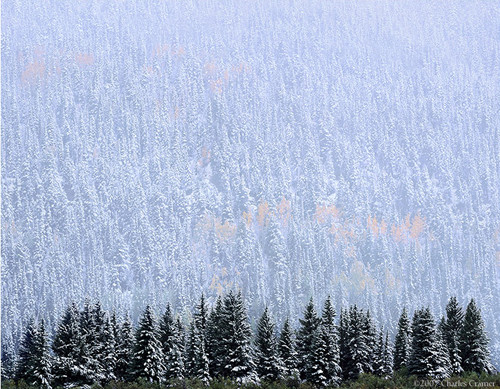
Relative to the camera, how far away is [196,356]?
50.1m

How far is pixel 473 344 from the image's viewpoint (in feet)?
166

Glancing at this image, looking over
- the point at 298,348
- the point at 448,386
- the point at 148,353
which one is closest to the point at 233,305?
the point at 148,353

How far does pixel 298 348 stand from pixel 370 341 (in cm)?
779

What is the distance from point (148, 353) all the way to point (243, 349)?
24.3 ft

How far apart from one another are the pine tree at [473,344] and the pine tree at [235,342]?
59.1 ft

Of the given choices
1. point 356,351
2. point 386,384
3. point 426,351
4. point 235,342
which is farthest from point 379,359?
point 386,384

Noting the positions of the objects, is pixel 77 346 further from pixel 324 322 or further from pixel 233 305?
pixel 324 322

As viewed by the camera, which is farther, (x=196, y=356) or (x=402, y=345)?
(x=402, y=345)

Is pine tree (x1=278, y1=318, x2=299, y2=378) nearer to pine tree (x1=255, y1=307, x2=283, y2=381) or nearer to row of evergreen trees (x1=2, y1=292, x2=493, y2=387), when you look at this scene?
row of evergreen trees (x1=2, y1=292, x2=493, y2=387)

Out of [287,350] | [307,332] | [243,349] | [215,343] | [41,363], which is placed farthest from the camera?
[287,350]

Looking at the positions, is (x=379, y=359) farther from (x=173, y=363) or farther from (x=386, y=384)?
(x=386, y=384)

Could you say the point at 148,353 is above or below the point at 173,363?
above

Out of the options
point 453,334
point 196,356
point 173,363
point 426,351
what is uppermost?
point 453,334

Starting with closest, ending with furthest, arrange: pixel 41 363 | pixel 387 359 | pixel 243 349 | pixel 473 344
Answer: pixel 243 349, pixel 41 363, pixel 473 344, pixel 387 359
